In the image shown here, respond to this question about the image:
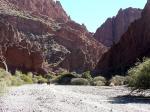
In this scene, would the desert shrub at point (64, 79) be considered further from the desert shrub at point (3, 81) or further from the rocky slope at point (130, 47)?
the desert shrub at point (3, 81)

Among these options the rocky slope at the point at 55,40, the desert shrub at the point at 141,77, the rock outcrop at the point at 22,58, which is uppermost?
the rocky slope at the point at 55,40

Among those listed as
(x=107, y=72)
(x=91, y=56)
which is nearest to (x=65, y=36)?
(x=91, y=56)

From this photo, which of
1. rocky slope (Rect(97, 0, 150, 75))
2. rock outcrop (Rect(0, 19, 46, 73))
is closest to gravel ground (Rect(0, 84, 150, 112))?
rocky slope (Rect(97, 0, 150, 75))

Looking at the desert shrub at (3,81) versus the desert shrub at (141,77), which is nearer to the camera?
the desert shrub at (3,81)

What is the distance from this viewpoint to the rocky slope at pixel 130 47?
117 meters

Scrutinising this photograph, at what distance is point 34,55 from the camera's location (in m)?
127

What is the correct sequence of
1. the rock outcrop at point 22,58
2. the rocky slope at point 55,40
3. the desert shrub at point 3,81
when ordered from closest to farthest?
the desert shrub at point 3,81 < the rock outcrop at point 22,58 < the rocky slope at point 55,40

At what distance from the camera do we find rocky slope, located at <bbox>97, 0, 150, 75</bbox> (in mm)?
116688

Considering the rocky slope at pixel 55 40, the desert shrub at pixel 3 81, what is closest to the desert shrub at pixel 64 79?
the desert shrub at pixel 3 81

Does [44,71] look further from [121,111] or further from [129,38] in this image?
[121,111]

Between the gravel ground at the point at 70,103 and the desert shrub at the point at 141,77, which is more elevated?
the desert shrub at the point at 141,77

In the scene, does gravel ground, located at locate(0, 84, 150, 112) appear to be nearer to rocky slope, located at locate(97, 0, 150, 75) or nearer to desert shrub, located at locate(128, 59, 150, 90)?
desert shrub, located at locate(128, 59, 150, 90)

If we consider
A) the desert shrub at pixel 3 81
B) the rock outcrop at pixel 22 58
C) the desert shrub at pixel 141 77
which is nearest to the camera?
the desert shrub at pixel 3 81

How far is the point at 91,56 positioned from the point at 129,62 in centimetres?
6105
